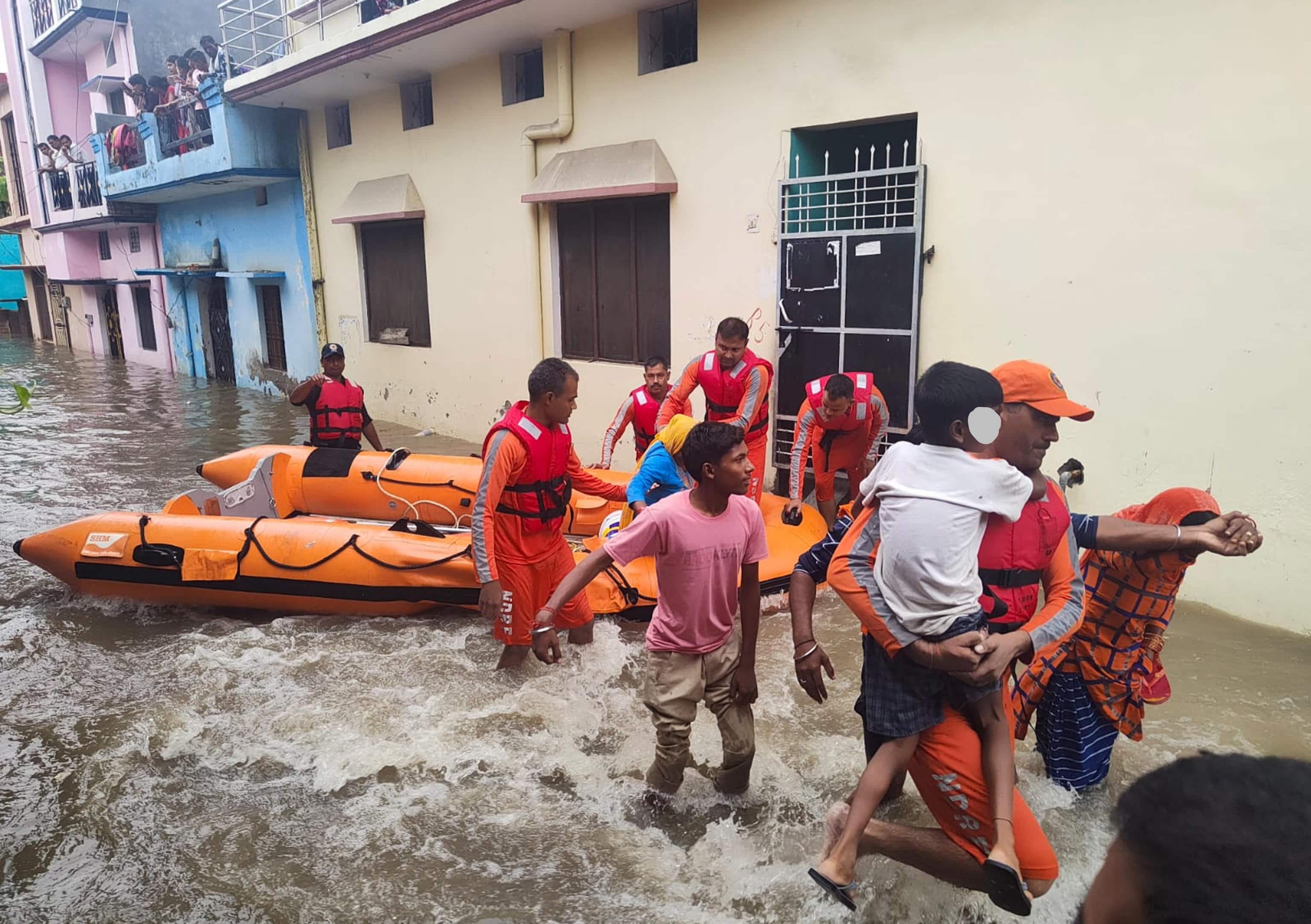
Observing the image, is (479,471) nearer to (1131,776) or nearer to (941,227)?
(941,227)

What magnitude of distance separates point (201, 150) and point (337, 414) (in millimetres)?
8327

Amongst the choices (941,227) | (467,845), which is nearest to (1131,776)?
(467,845)

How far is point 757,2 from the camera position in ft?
20.9

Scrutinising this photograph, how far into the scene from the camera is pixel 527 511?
3.81 metres

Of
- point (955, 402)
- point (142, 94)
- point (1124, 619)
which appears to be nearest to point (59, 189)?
point (142, 94)

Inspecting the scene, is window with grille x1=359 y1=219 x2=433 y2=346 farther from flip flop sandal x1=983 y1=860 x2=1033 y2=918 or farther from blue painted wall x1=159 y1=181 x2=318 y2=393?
flip flop sandal x1=983 y1=860 x2=1033 y2=918

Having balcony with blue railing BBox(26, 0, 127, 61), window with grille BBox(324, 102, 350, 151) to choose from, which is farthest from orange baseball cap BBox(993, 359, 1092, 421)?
balcony with blue railing BBox(26, 0, 127, 61)

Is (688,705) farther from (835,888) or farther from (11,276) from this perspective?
(11,276)

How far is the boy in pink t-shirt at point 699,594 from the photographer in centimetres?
261

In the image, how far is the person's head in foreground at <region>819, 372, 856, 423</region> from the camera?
520 cm

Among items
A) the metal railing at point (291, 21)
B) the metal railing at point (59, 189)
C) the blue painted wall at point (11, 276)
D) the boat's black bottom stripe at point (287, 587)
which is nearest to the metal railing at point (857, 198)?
the boat's black bottom stripe at point (287, 587)

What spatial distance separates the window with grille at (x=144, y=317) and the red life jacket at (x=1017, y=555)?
2063 cm

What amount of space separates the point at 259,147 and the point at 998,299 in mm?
10522

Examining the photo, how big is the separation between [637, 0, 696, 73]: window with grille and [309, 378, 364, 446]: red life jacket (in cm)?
377
